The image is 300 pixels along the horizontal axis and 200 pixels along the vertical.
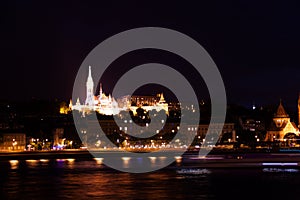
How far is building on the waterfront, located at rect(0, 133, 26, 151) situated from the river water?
57.0 metres

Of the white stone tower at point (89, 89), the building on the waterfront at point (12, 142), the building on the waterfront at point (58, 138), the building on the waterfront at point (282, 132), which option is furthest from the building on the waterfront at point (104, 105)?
the building on the waterfront at point (12, 142)

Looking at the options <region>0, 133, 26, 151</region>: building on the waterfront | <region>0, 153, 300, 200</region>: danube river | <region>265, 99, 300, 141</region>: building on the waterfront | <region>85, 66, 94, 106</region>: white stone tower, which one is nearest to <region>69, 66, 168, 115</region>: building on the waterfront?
<region>85, 66, 94, 106</region>: white stone tower

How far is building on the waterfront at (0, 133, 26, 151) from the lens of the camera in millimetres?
104000

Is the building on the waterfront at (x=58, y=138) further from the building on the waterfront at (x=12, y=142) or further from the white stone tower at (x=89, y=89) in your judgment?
the white stone tower at (x=89, y=89)

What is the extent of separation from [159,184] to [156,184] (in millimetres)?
191

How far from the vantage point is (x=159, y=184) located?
1464 inches

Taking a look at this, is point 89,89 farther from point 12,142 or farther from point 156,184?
point 156,184

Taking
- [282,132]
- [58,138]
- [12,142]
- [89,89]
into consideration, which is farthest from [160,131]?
[89,89]

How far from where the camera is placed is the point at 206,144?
11769 centimetres

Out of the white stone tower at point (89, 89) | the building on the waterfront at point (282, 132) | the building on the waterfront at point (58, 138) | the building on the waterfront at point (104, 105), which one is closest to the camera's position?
the building on the waterfront at point (282, 132)

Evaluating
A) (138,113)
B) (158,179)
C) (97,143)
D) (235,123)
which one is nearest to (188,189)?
(158,179)

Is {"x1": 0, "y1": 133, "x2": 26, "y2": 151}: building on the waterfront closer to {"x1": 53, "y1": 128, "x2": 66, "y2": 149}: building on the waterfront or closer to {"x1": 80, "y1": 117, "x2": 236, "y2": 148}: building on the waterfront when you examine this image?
{"x1": 53, "y1": 128, "x2": 66, "y2": 149}: building on the waterfront

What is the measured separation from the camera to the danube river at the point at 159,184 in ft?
105

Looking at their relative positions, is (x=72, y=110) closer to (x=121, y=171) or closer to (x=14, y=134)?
(x=14, y=134)
